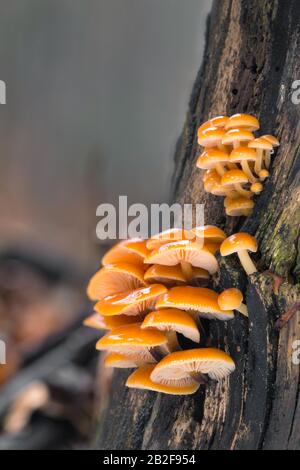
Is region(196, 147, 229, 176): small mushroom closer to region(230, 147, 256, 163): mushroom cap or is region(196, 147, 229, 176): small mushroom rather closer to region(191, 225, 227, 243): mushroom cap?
region(230, 147, 256, 163): mushroom cap

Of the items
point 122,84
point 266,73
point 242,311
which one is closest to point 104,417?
point 242,311

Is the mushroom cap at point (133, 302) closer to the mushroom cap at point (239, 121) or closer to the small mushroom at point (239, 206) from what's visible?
the small mushroom at point (239, 206)

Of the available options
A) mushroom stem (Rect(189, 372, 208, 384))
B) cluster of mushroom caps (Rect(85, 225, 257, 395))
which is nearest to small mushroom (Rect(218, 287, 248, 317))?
cluster of mushroom caps (Rect(85, 225, 257, 395))

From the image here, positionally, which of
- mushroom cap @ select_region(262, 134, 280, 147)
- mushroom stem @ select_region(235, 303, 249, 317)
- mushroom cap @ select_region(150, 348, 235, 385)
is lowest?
mushroom cap @ select_region(150, 348, 235, 385)

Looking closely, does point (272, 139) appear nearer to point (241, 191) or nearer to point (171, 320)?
point (241, 191)

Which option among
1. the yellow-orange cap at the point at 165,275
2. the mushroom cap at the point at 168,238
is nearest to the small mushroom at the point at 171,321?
the yellow-orange cap at the point at 165,275

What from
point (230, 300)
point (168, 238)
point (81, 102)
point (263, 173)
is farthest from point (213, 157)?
point (81, 102)
